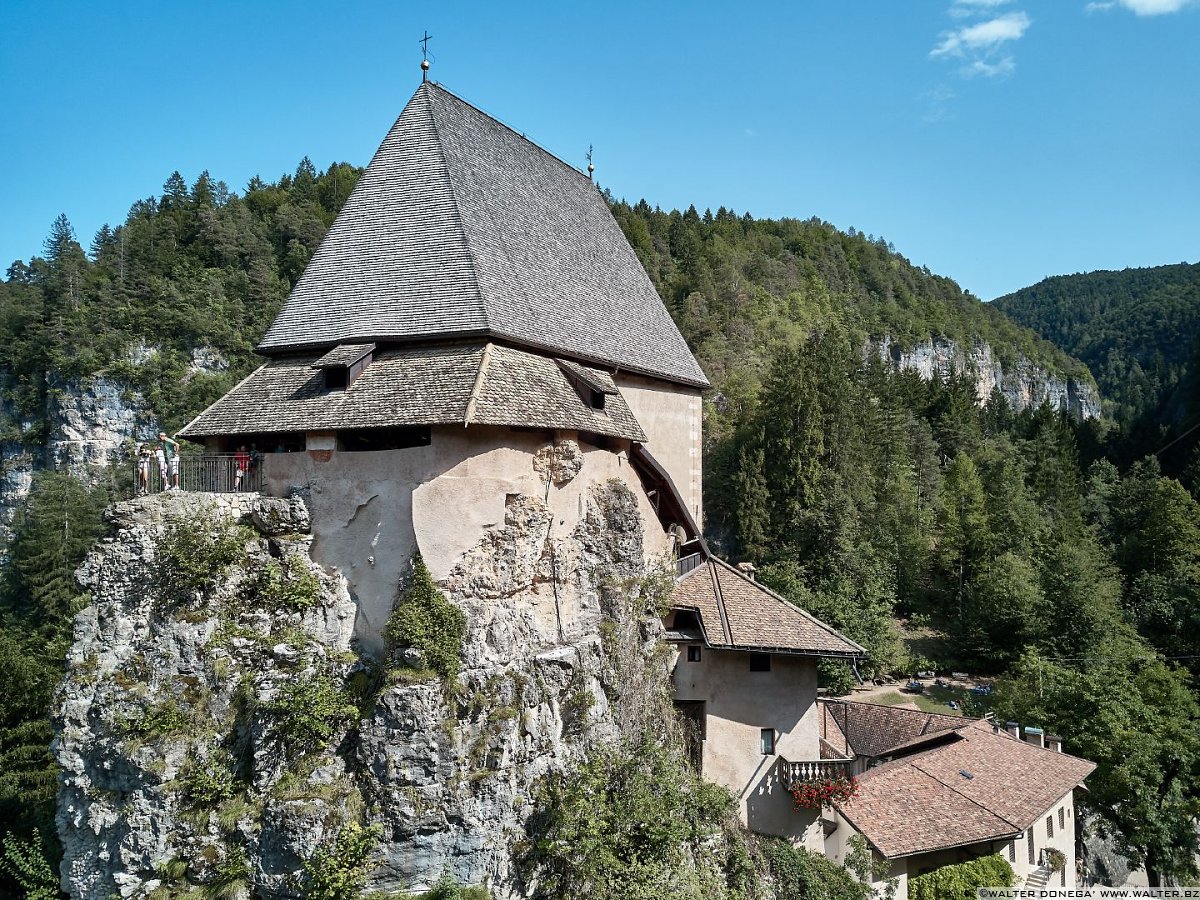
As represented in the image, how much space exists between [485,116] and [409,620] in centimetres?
1403

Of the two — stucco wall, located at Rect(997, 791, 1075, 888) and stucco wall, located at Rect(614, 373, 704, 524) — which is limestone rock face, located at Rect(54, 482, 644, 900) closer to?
stucco wall, located at Rect(614, 373, 704, 524)

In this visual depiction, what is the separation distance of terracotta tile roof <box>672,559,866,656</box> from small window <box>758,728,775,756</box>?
236cm

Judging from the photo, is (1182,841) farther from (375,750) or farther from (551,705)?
(375,750)

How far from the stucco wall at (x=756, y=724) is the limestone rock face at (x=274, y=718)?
469cm

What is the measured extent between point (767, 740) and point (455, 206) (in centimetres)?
1475

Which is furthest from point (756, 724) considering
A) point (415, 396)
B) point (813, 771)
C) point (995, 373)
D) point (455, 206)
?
point (995, 373)

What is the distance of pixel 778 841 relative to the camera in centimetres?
1881

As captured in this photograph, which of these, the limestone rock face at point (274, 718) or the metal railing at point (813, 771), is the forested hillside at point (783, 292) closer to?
the metal railing at point (813, 771)

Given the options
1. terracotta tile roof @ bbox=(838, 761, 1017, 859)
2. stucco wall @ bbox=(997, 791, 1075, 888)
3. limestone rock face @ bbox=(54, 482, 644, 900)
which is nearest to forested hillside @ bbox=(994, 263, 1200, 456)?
stucco wall @ bbox=(997, 791, 1075, 888)

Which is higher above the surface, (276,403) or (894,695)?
(276,403)

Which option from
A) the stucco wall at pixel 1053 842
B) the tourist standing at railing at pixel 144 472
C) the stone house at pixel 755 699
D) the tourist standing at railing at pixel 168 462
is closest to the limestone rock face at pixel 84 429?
the tourist standing at railing at pixel 168 462

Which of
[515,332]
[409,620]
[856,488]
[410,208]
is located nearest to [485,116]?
[410,208]

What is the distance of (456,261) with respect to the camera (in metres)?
16.6

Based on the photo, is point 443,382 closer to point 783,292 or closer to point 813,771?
point 813,771
